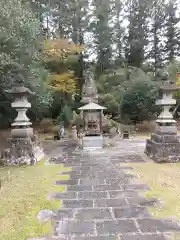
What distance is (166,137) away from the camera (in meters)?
8.17

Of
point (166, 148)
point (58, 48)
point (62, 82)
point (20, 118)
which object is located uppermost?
point (58, 48)

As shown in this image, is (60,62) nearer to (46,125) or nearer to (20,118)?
(46,125)

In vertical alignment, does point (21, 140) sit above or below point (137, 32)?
below

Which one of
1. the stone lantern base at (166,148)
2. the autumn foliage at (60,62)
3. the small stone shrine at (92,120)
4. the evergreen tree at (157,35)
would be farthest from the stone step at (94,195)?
the evergreen tree at (157,35)

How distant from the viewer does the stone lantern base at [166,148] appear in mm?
7908

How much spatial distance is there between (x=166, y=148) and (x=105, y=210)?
14.8 ft

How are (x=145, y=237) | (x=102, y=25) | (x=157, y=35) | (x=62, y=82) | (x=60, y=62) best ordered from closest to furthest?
(x=145, y=237) → (x=62, y=82) → (x=60, y=62) → (x=102, y=25) → (x=157, y=35)

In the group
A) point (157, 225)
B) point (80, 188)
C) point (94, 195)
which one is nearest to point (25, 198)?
point (80, 188)

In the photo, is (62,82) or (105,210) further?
(62,82)

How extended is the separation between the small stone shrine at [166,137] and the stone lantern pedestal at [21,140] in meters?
3.80

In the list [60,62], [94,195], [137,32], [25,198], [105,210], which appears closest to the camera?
[105,210]

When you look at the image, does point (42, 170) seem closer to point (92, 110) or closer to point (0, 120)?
point (92, 110)

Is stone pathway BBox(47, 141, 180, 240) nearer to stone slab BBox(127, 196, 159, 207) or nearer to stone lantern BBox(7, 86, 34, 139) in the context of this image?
stone slab BBox(127, 196, 159, 207)

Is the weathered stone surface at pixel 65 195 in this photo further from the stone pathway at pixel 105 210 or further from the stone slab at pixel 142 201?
the stone slab at pixel 142 201
